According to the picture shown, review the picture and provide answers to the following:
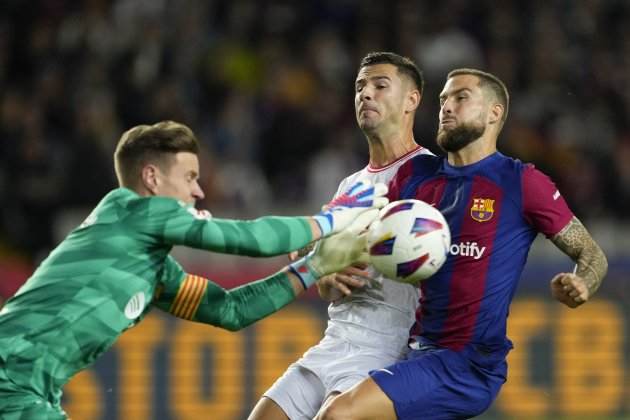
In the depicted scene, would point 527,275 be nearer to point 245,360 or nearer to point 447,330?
point 245,360

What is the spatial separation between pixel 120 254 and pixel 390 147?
1836 millimetres

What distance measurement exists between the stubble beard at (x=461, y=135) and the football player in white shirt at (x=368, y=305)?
42cm

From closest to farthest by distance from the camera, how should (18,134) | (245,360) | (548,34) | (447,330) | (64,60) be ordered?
(447,330), (245,360), (18,134), (64,60), (548,34)

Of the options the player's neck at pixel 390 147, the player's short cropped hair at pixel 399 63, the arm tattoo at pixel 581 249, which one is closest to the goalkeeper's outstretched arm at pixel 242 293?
the player's neck at pixel 390 147

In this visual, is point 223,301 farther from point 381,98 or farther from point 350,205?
point 381,98

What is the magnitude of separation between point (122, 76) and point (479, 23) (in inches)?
165

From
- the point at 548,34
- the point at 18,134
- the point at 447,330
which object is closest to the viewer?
the point at 447,330

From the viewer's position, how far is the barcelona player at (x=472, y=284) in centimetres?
625

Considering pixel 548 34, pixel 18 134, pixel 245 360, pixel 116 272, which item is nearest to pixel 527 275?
pixel 245 360

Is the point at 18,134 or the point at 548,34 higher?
the point at 548,34

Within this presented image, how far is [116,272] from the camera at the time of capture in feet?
18.5

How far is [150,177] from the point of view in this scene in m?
5.87

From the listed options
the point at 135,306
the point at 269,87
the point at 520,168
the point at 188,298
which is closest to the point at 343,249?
the point at 188,298

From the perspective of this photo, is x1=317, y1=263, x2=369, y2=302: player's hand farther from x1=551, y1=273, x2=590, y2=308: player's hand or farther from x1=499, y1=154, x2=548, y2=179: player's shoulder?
x1=551, y1=273, x2=590, y2=308: player's hand
